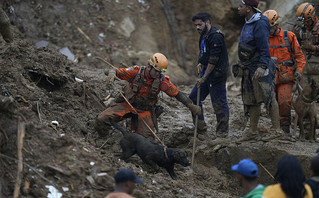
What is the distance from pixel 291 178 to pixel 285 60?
5081mm

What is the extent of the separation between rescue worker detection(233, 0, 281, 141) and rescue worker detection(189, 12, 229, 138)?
0.34 meters

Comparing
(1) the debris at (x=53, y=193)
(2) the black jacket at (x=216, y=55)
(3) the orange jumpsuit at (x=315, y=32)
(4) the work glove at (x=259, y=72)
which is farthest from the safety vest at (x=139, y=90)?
(3) the orange jumpsuit at (x=315, y=32)

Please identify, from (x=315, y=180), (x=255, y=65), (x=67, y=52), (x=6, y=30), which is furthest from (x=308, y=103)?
(x=67, y=52)

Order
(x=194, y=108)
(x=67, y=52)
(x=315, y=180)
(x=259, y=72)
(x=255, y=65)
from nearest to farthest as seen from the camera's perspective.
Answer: (x=315, y=180) → (x=259, y=72) → (x=255, y=65) → (x=194, y=108) → (x=67, y=52)

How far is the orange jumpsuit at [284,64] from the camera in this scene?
923 centimetres

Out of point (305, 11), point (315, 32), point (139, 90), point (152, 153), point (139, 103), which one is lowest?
point (152, 153)

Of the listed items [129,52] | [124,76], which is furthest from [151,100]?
[129,52]

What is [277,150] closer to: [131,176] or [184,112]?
[184,112]

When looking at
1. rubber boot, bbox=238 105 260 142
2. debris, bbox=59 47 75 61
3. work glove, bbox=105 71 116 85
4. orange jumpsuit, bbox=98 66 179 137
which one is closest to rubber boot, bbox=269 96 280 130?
rubber boot, bbox=238 105 260 142

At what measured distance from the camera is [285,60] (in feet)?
30.7

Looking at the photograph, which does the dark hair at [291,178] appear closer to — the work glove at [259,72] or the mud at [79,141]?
the mud at [79,141]

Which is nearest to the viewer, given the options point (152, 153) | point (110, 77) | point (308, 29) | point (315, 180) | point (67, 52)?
point (315, 180)

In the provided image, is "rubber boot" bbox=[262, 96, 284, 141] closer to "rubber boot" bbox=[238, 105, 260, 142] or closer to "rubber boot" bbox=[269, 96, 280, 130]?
"rubber boot" bbox=[269, 96, 280, 130]

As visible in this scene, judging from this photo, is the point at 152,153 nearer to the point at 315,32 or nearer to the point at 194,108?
the point at 194,108
